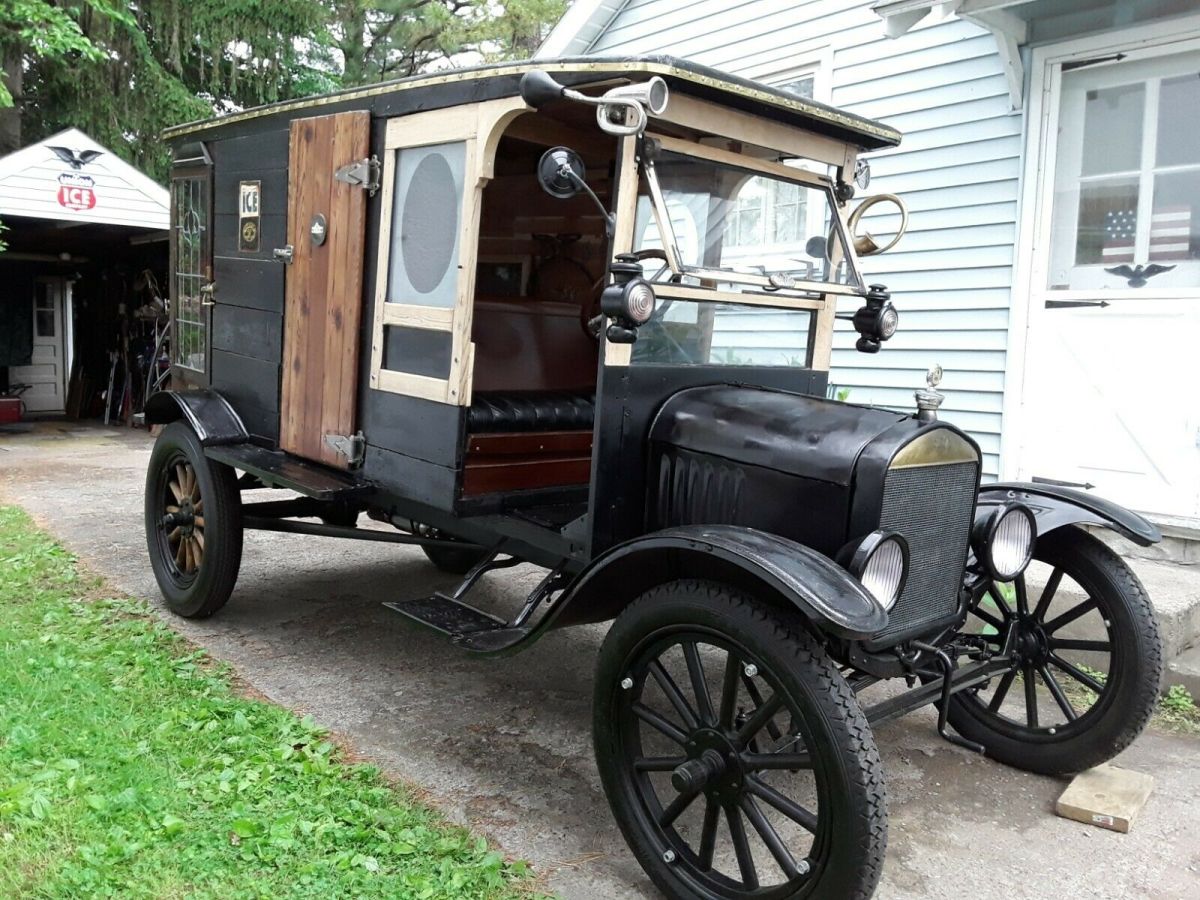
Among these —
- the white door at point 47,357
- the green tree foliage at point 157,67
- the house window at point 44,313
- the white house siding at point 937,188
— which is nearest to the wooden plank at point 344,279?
the white house siding at point 937,188

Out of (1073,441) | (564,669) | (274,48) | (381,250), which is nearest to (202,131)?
(381,250)

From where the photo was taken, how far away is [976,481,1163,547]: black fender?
10.4 ft

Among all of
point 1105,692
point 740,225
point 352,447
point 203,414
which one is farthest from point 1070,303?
point 203,414

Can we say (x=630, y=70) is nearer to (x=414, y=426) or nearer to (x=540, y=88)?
(x=540, y=88)

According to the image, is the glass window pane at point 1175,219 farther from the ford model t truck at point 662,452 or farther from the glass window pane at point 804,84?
the glass window pane at point 804,84

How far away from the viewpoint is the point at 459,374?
133 inches

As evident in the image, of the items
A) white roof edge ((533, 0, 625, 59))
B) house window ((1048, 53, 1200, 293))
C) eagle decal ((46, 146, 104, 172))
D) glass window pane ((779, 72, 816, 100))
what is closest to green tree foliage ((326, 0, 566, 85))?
eagle decal ((46, 146, 104, 172))

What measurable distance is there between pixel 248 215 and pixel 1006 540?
11.7 feet

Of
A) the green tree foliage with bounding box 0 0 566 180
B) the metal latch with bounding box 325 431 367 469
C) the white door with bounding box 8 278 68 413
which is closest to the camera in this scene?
the metal latch with bounding box 325 431 367 469

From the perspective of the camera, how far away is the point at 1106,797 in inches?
123

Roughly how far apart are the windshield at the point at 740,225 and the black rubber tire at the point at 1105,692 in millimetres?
1236

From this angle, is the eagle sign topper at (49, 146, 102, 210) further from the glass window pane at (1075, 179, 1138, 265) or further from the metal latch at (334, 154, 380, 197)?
the glass window pane at (1075, 179, 1138, 265)

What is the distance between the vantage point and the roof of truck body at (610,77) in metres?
2.83

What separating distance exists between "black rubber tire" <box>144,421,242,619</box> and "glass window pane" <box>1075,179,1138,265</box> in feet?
16.0
